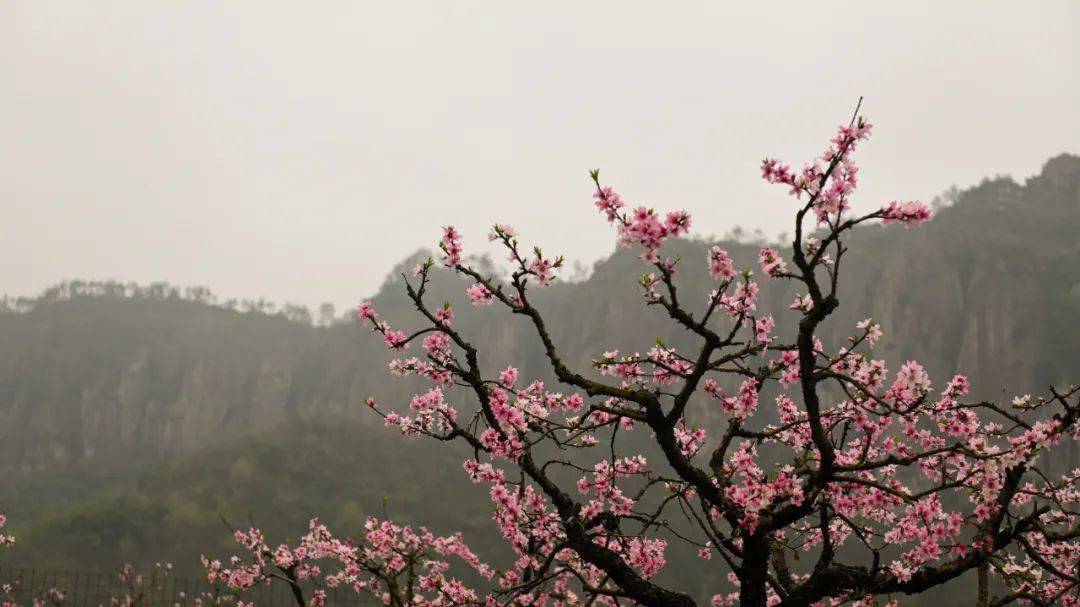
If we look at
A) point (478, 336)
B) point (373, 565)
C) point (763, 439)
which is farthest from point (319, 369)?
point (763, 439)

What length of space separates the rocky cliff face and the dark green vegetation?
0.16 meters

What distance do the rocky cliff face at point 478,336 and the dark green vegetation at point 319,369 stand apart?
0.54ft

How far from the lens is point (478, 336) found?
79500mm

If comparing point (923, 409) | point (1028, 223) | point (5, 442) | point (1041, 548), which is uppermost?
point (1028, 223)

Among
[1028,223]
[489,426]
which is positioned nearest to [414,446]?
[1028,223]

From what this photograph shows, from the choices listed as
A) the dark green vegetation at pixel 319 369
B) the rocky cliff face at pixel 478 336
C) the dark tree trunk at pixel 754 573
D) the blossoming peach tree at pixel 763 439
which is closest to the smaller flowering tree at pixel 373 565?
the blossoming peach tree at pixel 763 439

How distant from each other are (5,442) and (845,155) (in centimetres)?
10686

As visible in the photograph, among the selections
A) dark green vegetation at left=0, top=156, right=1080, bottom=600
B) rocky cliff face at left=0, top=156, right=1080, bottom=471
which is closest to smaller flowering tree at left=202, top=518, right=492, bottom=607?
dark green vegetation at left=0, top=156, right=1080, bottom=600

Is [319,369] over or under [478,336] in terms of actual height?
under

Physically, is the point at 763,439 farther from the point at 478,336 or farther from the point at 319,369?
the point at 319,369

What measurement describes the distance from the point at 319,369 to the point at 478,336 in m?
24.8

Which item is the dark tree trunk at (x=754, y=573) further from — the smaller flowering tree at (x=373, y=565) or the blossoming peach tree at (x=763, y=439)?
the smaller flowering tree at (x=373, y=565)

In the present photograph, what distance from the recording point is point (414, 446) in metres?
67.2

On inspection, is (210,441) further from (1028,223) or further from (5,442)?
(1028,223)
